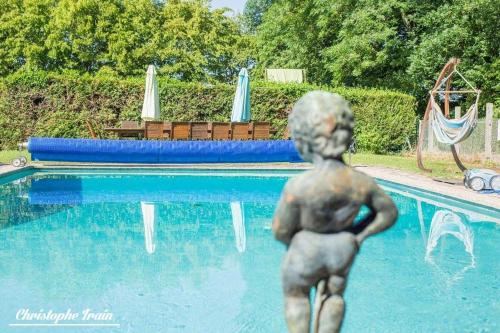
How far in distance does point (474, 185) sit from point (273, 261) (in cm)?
608

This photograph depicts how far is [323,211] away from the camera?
2.10m

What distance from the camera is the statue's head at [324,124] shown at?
209 cm

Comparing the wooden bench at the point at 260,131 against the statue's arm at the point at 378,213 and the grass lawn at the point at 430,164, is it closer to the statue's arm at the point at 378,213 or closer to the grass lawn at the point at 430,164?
the grass lawn at the point at 430,164

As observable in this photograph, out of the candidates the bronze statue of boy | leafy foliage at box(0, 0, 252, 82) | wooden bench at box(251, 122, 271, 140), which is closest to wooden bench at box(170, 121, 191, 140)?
wooden bench at box(251, 122, 271, 140)

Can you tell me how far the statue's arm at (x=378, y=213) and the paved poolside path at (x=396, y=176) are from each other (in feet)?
25.5

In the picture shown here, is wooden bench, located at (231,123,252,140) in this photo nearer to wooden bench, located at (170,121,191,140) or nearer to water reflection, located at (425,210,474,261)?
wooden bench, located at (170,121,191,140)

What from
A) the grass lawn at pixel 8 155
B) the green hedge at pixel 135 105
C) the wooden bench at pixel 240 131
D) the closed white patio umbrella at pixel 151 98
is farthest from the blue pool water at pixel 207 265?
the green hedge at pixel 135 105

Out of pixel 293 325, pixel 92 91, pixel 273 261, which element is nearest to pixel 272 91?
pixel 92 91

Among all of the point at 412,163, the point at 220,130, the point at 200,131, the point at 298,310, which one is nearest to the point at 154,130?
the point at 200,131

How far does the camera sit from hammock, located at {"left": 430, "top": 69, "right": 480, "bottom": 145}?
11.9m

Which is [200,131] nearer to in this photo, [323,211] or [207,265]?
[207,265]

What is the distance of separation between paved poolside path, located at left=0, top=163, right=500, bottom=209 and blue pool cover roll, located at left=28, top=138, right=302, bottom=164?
1.18 ft

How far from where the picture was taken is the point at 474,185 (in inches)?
425

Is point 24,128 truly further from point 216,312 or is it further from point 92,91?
point 216,312
